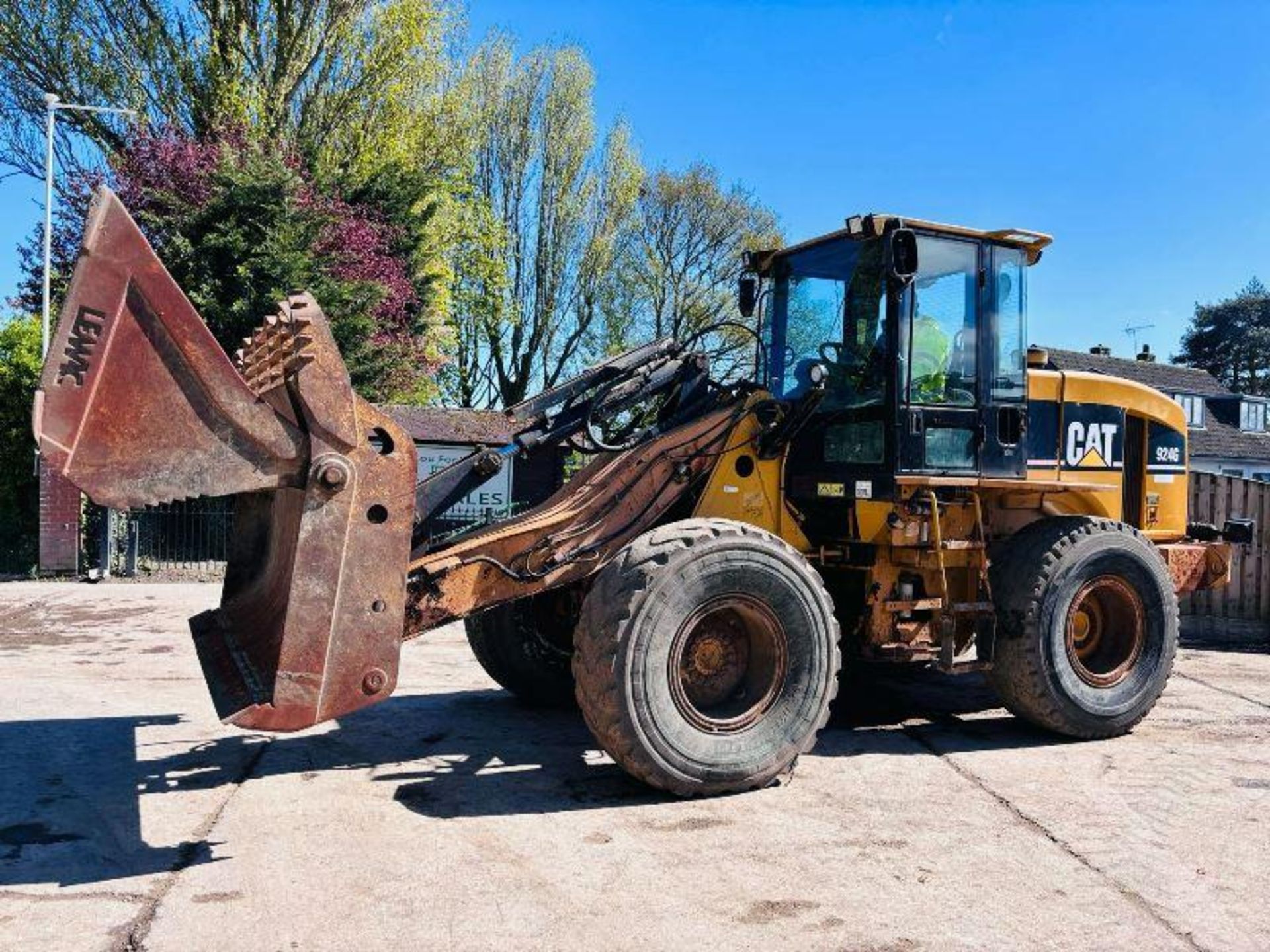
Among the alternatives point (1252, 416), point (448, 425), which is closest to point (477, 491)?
point (448, 425)

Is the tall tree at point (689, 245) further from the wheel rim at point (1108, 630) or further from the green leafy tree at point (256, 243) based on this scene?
the wheel rim at point (1108, 630)

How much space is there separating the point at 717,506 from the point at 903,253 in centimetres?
178

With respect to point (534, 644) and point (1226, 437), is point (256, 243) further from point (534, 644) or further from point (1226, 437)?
point (1226, 437)

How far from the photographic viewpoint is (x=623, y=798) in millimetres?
5156

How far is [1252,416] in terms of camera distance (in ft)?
146

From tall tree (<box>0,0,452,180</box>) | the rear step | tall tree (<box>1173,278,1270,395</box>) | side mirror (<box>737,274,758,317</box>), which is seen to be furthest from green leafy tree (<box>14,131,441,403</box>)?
tall tree (<box>1173,278,1270,395</box>)

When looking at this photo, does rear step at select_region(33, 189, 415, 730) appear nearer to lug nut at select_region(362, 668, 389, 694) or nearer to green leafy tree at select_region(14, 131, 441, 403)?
lug nut at select_region(362, 668, 389, 694)

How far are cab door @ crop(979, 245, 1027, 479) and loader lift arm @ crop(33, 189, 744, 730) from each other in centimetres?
235

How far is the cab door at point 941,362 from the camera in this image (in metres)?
6.13

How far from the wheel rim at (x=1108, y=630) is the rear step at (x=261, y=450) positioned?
14.4 feet

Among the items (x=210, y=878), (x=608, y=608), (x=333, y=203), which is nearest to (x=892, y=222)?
(x=608, y=608)

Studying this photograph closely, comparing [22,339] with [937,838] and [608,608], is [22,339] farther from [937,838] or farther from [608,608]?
[937,838]

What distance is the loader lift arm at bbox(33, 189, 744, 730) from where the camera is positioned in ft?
13.3

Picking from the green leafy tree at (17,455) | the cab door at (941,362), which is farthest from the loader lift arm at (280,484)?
the green leafy tree at (17,455)
